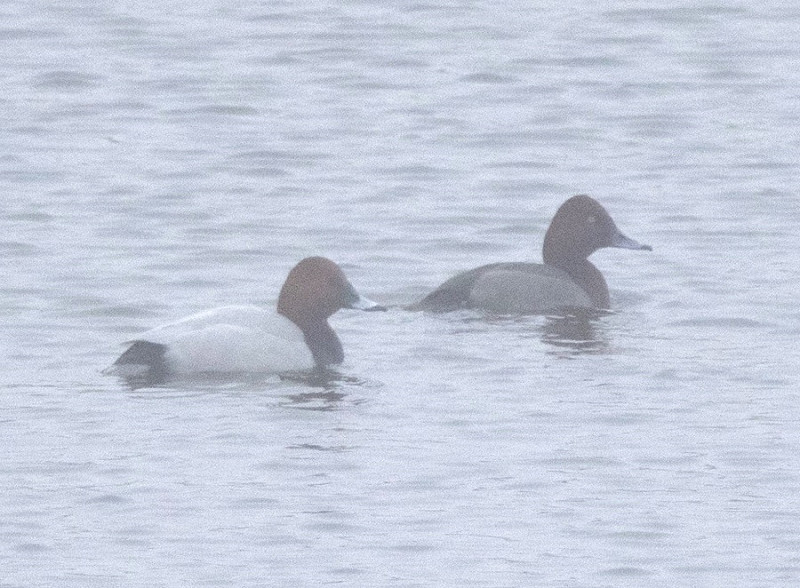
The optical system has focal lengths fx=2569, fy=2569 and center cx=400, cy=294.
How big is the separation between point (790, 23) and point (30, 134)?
762cm

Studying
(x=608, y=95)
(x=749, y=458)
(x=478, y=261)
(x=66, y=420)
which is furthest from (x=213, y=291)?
(x=608, y=95)

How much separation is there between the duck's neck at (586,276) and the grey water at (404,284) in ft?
0.37

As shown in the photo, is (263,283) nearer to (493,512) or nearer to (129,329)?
(129,329)

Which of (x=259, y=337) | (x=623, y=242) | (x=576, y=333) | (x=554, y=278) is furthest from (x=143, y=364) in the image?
(x=623, y=242)

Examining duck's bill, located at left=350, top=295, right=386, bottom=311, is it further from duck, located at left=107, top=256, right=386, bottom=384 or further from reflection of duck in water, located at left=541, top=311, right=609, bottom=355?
reflection of duck in water, located at left=541, top=311, right=609, bottom=355

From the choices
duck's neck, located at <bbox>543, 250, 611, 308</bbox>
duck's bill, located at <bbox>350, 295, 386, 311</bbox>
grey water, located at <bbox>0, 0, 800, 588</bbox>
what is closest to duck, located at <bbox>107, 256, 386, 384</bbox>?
duck's bill, located at <bbox>350, 295, 386, 311</bbox>

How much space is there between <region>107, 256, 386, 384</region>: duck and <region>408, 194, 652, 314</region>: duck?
3.51ft

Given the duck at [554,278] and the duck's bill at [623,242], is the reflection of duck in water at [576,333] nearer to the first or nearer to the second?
the duck at [554,278]

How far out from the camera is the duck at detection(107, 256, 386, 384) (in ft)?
37.1

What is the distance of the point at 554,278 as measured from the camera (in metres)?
13.4

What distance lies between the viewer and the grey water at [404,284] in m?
8.77

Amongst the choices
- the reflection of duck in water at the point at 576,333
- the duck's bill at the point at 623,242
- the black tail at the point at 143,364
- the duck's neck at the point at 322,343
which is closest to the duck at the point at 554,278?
the duck's bill at the point at 623,242

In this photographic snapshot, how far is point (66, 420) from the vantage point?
412 inches

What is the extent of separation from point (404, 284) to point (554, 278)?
0.99 metres
